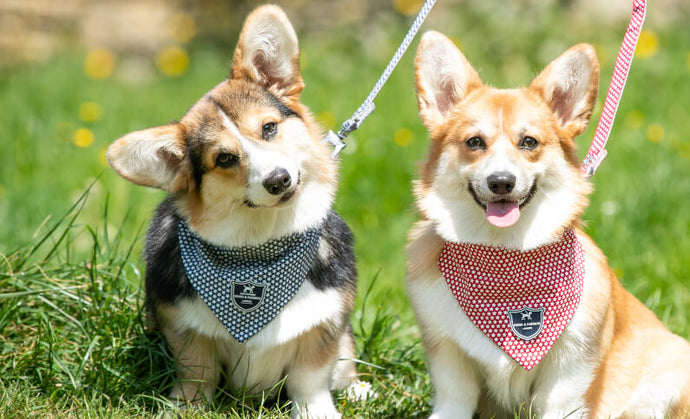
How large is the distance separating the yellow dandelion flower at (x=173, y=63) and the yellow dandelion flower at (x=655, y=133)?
16.9 ft

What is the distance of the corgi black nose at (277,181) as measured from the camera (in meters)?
2.84

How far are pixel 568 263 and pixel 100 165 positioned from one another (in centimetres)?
422

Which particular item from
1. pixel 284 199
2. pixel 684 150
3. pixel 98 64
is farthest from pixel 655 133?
pixel 98 64

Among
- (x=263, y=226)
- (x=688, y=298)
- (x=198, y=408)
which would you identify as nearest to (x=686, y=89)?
(x=688, y=298)

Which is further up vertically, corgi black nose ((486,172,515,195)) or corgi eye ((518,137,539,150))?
corgi eye ((518,137,539,150))

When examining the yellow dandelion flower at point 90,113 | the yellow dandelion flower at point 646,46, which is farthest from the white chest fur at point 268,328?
the yellow dandelion flower at point 646,46

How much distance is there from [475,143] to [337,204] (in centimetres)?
144

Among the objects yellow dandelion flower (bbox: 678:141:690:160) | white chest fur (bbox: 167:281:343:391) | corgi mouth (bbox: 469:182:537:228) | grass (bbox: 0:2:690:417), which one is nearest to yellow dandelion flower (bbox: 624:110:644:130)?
grass (bbox: 0:2:690:417)

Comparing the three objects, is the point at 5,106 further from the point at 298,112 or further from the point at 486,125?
the point at 486,125

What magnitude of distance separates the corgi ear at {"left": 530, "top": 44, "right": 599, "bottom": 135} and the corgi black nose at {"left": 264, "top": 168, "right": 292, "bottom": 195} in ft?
3.39

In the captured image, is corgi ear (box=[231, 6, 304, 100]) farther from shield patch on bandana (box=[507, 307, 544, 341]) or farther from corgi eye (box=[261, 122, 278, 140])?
shield patch on bandana (box=[507, 307, 544, 341])

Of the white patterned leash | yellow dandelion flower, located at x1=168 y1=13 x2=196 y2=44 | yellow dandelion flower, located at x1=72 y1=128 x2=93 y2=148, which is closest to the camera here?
the white patterned leash

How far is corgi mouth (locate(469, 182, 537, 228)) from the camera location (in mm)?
2787

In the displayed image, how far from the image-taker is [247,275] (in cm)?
308
